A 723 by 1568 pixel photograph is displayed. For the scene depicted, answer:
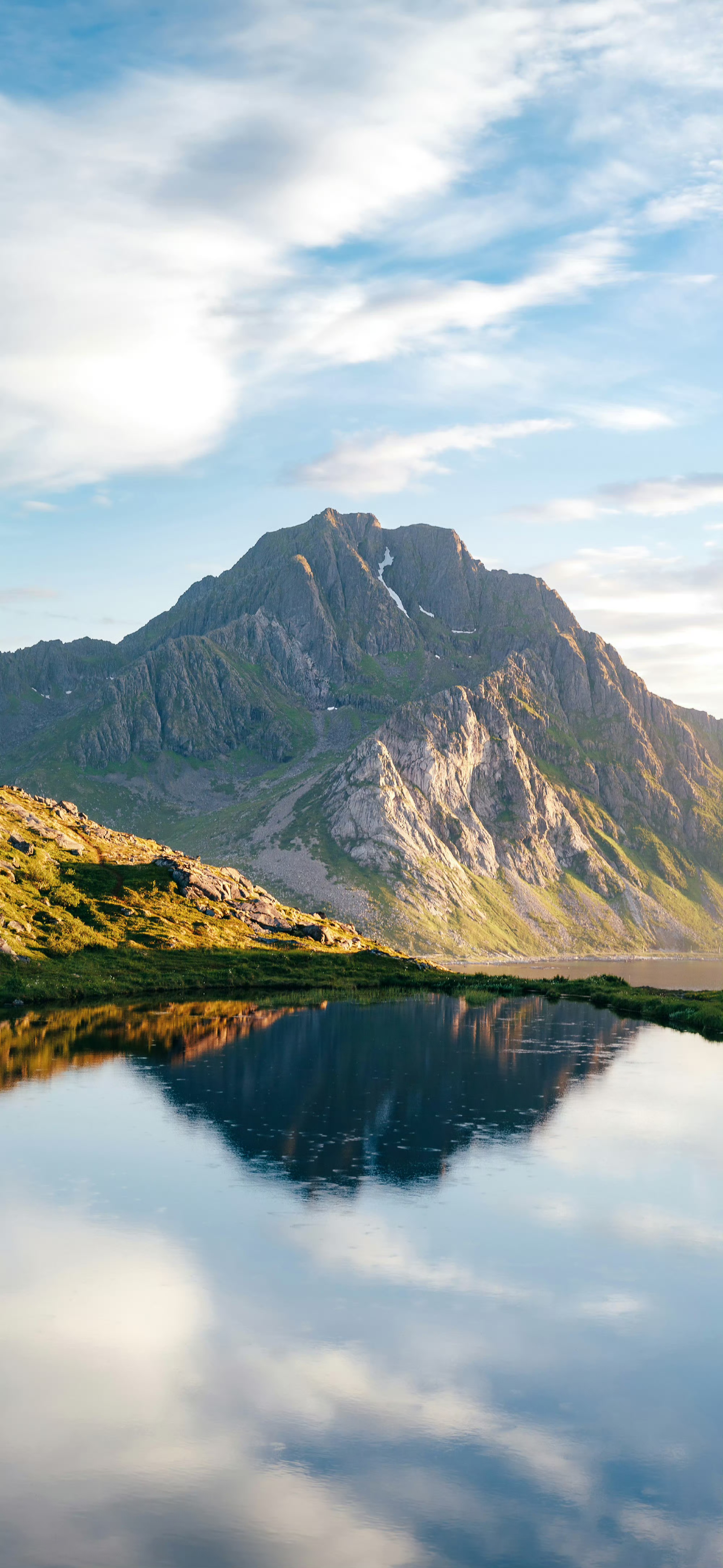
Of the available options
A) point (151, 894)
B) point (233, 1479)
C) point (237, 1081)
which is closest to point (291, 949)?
point (151, 894)

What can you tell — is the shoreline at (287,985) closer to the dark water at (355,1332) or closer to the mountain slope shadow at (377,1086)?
the mountain slope shadow at (377,1086)

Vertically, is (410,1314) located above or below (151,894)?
below

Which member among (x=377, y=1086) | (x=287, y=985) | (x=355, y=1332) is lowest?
(x=355, y=1332)

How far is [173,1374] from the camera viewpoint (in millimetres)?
32438

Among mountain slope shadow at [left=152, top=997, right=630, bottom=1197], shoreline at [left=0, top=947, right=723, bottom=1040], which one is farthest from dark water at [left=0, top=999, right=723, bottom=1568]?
shoreline at [left=0, top=947, right=723, bottom=1040]

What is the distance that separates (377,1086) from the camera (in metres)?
77.0

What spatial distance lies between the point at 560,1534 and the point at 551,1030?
292 feet

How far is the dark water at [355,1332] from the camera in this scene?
25281 millimetres

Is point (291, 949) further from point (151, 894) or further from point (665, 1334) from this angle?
point (665, 1334)

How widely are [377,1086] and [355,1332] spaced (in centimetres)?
4186

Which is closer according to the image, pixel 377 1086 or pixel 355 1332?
pixel 355 1332

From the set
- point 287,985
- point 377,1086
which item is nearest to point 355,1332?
point 377,1086

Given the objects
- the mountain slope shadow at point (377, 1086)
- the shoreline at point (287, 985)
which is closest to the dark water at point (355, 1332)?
the mountain slope shadow at point (377, 1086)

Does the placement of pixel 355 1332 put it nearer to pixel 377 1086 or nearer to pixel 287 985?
pixel 377 1086
